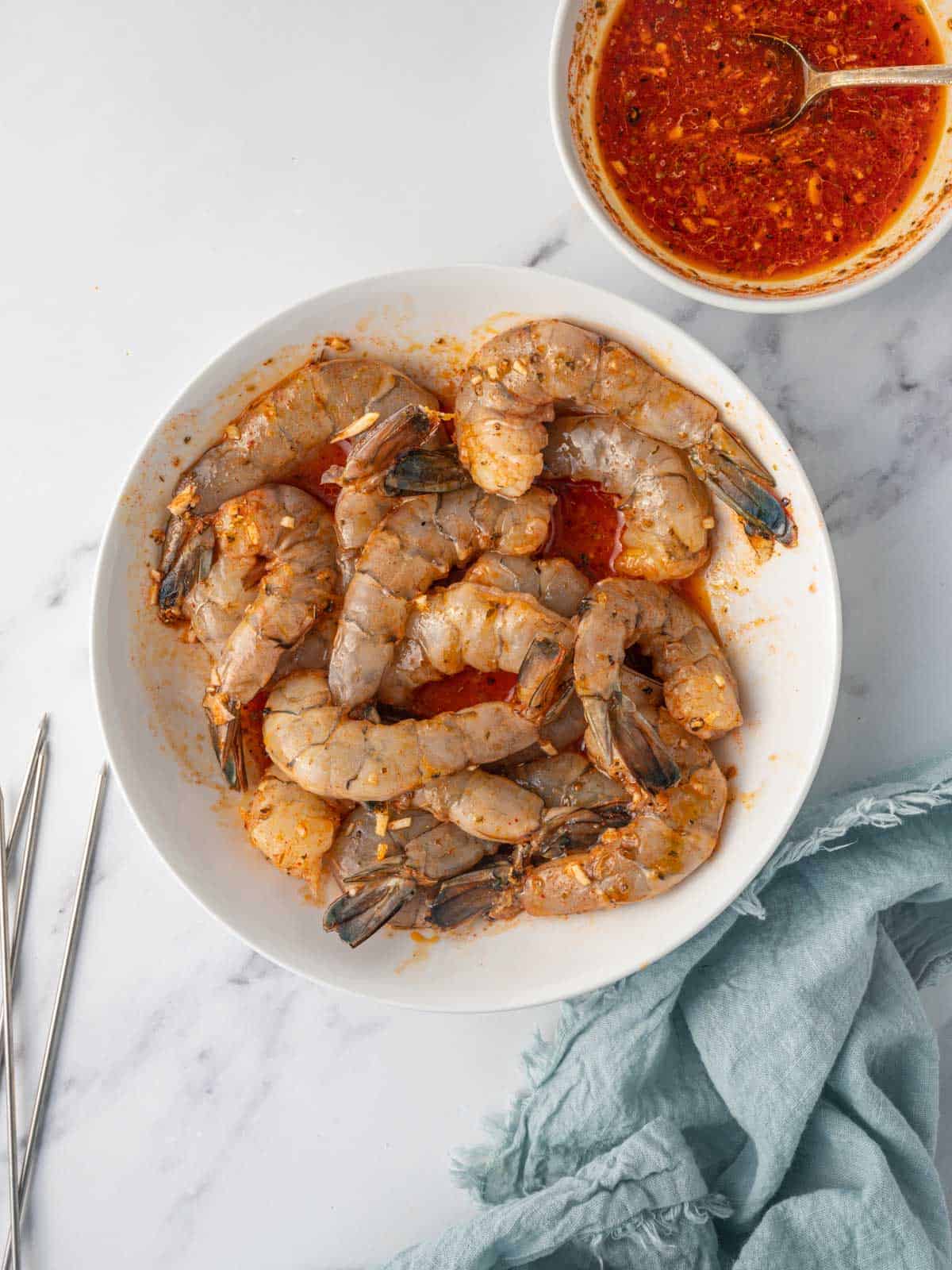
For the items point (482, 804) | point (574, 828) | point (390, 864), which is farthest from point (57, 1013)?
point (574, 828)

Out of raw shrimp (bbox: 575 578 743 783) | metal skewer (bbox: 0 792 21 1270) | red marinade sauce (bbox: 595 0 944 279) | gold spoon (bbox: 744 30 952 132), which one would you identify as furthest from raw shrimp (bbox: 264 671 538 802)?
gold spoon (bbox: 744 30 952 132)

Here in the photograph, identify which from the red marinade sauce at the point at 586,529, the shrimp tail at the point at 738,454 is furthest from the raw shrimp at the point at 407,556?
the shrimp tail at the point at 738,454

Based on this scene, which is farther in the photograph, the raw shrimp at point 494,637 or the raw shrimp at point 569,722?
the raw shrimp at point 569,722

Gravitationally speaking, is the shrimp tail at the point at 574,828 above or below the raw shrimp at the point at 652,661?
below

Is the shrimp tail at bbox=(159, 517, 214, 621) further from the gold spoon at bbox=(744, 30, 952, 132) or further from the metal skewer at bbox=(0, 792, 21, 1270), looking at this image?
the gold spoon at bbox=(744, 30, 952, 132)

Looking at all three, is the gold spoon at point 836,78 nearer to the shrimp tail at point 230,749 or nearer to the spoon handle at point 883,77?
the spoon handle at point 883,77

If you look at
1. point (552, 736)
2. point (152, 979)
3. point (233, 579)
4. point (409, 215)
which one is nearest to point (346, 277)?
point (409, 215)

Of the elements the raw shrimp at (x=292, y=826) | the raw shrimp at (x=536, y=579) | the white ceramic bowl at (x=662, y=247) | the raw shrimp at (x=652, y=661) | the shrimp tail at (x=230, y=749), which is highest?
the white ceramic bowl at (x=662, y=247)

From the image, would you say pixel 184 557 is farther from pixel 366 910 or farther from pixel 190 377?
pixel 366 910
